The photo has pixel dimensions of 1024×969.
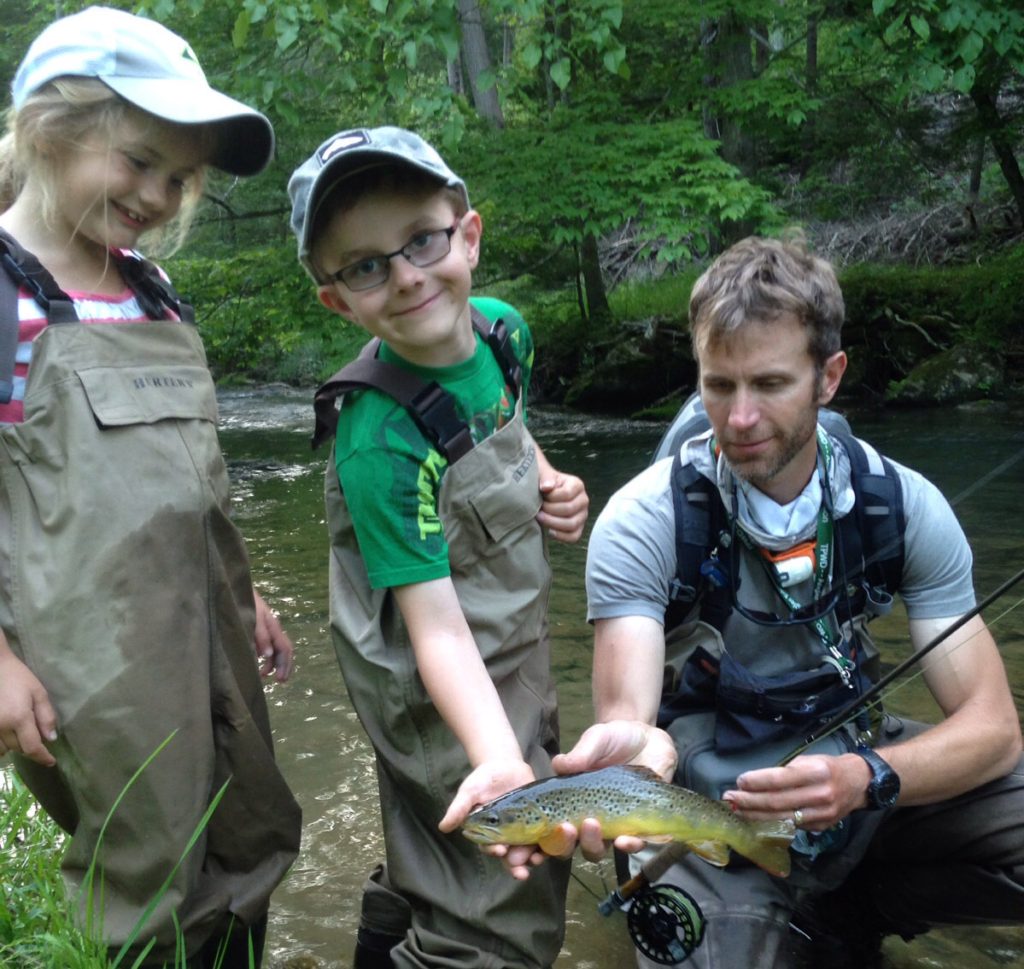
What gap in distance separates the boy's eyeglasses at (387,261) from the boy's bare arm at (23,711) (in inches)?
36.1

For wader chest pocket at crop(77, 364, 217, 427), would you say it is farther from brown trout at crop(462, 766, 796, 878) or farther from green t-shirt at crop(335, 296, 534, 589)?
brown trout at crop(462, 766, 796, 878)

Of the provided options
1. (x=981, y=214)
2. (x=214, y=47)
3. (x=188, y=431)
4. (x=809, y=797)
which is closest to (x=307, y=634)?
(x=188, y=431)

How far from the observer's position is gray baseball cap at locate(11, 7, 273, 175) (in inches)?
90.4

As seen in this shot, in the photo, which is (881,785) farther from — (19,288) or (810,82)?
(810,82)

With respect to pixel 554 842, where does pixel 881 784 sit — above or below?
below

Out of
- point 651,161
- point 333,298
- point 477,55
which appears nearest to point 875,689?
point 333,298

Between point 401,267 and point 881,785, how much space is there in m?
1.38

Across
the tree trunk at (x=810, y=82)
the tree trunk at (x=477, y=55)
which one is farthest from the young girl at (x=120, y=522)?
the tree trunk at (x=810, y=82)

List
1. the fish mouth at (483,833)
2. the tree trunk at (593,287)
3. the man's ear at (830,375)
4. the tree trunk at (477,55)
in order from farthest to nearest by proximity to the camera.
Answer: the tree trunk at (593,287) → the tree trunk at (477,55) → the man's ear at (830,375) → the fish mouth at (483,833)

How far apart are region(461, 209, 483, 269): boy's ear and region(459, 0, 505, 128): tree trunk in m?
9.86

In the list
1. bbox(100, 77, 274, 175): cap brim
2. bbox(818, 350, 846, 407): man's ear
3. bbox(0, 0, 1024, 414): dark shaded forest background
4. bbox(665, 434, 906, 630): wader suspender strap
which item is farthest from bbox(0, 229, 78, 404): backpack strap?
bbox(0, 0, 1024, 414): dark shaded forest background

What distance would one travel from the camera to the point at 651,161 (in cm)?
1013

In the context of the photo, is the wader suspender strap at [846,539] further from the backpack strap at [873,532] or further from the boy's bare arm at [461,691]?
the boy's bare arm at [461,691]

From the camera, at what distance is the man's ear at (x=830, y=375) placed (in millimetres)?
2629
